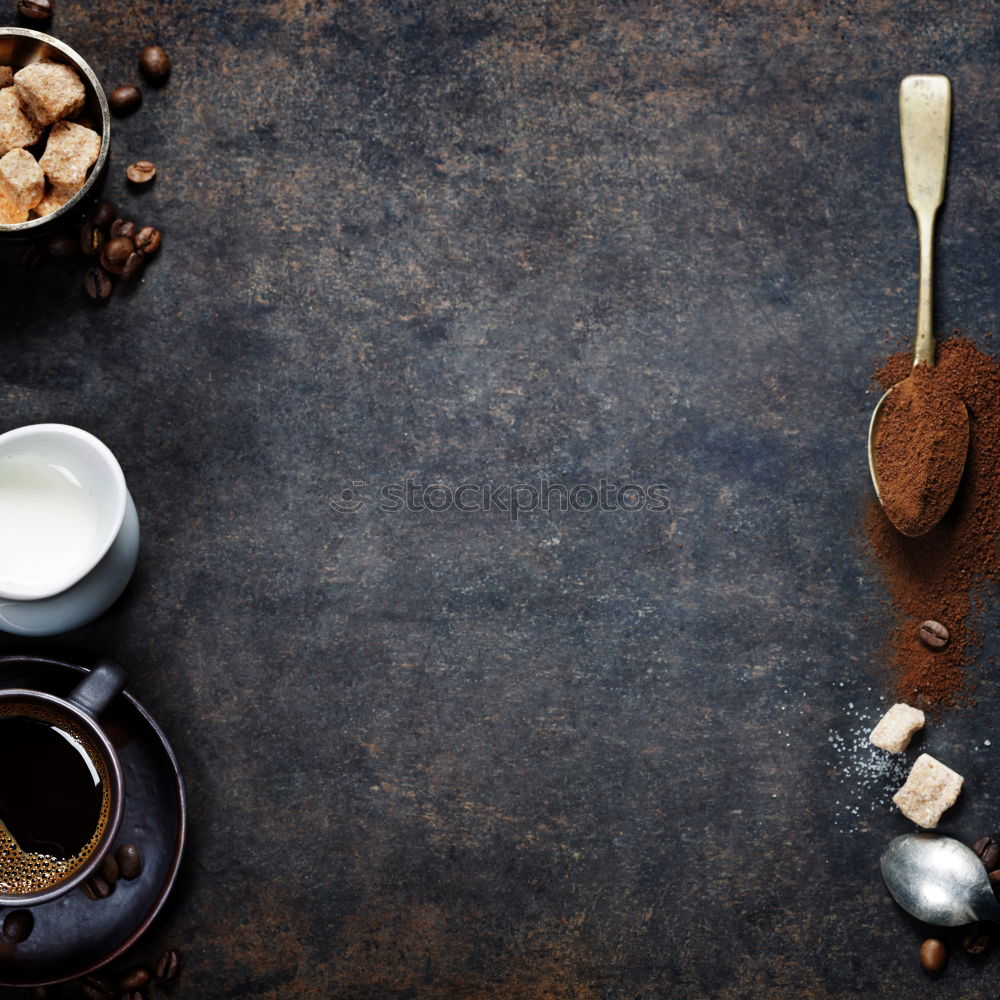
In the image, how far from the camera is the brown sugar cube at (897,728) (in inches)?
64.6

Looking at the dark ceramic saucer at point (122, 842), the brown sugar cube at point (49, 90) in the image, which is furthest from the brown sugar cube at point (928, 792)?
the brown sugar cube at point (49, 90)

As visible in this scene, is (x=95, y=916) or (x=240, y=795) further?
(x=240, y=795)

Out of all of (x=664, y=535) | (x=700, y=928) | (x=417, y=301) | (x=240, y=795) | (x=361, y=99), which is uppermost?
(x=361, y=99)

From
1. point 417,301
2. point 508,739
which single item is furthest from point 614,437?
point 508,739

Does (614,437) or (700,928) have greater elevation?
(614,437)

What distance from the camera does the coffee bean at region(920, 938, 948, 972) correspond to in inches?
65.0

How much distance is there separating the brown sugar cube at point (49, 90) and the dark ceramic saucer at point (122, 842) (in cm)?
99

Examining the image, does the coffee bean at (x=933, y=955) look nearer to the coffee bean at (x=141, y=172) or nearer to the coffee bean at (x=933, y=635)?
the coffee bean at (x=933, y=635)

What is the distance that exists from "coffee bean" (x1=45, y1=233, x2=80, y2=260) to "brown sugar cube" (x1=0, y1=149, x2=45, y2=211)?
0.10m

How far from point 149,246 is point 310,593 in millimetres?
748

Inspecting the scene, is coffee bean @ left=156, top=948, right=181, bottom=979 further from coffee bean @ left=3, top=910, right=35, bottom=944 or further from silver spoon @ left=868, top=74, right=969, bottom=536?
silver spoon @ left=868, top=74, right=969, bottom=536

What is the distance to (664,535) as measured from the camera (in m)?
1.69

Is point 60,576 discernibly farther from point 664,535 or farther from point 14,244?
point 664,535

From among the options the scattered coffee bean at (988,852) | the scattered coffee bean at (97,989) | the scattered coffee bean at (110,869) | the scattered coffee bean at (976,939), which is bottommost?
the scattered coffee bean at (97,989)
